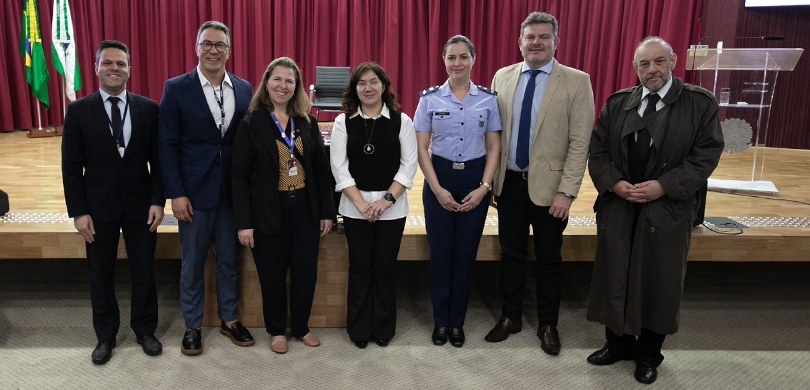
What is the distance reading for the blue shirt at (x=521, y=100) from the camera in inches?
112

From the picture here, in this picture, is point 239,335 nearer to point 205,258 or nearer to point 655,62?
point 205,258

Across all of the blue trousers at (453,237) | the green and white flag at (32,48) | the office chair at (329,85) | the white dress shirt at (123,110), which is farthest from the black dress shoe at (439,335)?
the green and white flag at (32,48)

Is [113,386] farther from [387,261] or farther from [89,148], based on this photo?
[387,261]

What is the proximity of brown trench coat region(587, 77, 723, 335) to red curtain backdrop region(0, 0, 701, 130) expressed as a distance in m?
5.87

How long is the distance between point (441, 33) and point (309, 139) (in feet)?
20.3

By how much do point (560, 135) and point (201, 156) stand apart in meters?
1.56

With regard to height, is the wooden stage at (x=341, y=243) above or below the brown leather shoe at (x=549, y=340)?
above

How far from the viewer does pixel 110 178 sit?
Answer: 262 centimetres

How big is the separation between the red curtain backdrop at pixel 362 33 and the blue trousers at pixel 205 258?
5881 mm

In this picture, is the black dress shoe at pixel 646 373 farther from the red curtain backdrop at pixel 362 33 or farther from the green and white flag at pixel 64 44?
the green and white flag at pixel 64 44

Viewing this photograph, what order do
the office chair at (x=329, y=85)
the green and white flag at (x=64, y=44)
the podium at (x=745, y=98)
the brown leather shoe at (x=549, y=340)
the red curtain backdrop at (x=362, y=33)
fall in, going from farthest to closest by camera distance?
the red curtain backdrop at (x=362, y=33), the green and white flag at (x=64, y=44), the office chair at (x=329, y=85), the podium at (x=745, y=98), the brown leather shoe at (x=549, y=340)

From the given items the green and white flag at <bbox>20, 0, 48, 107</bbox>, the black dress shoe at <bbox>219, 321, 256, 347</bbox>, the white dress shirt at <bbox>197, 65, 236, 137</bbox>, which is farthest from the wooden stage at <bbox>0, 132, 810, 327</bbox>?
the green and white flag at <bbox>20, 0, 48, 107</bbox>

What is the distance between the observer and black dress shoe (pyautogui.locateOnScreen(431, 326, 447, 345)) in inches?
120

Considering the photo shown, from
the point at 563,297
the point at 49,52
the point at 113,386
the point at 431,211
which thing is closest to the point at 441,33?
the point at 49,52
